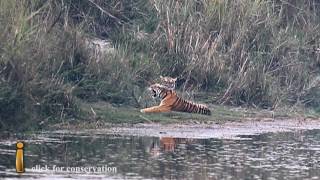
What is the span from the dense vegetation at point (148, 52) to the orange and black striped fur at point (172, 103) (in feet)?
0.97

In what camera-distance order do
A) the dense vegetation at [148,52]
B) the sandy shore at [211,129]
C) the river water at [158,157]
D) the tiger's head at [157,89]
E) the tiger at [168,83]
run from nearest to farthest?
the river water at [158,157] → the dense vegetation at [148,52] → the sandy shore at [211,129] → the tiger's head at [157,89] → the tiger at [168,83]

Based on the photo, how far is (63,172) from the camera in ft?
40.4

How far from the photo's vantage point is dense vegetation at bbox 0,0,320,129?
50.7 ft

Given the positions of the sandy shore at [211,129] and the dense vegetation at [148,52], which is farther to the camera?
the sandy shore at [211,129]

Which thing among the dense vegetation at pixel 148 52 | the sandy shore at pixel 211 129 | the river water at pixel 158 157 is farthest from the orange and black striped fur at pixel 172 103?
the river water at pixel 158 157

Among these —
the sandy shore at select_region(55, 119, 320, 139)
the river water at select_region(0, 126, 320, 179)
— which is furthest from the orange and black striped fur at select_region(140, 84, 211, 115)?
the river water at select_region(0, 126, 320, 179)

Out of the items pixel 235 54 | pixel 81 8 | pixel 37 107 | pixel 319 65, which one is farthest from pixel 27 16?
pixel 319 65

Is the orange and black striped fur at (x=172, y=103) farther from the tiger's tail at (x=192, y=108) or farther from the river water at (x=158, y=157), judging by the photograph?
the river water at (x=158, y=157)

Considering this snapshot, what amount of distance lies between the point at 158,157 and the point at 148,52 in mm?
5849

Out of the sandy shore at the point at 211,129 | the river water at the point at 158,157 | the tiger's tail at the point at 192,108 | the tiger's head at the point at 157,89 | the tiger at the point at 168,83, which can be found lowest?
the river water at the point at 158,157

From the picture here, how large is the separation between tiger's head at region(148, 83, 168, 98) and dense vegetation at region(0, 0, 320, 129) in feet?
0.71

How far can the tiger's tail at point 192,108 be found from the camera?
1822 cm

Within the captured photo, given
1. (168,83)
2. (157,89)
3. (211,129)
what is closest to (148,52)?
(168,83)

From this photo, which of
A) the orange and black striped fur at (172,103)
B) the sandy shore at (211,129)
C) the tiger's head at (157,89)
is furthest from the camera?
the tiger's head at (157,89)
